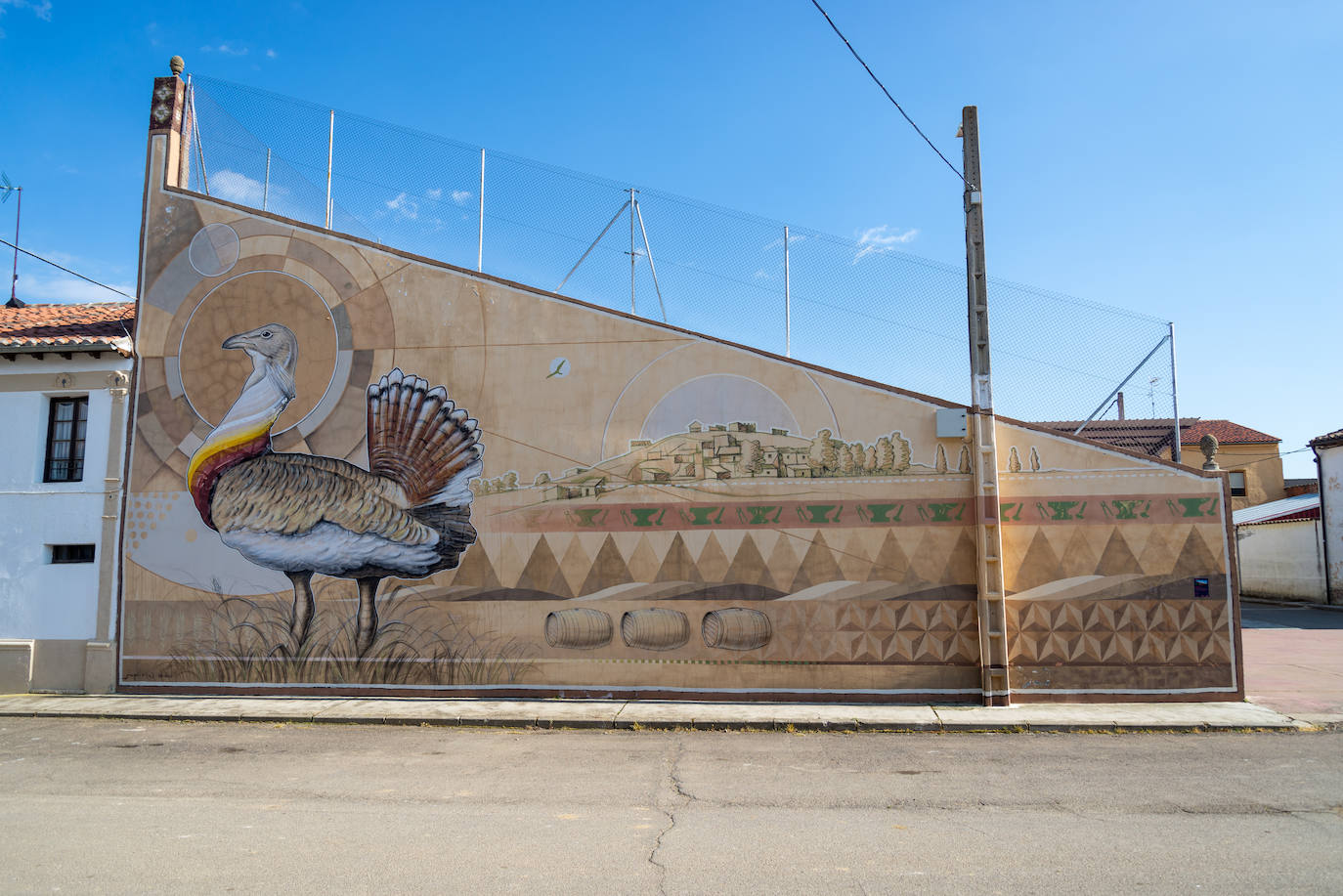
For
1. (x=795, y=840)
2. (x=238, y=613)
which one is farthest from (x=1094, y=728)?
(x=238, y=613)

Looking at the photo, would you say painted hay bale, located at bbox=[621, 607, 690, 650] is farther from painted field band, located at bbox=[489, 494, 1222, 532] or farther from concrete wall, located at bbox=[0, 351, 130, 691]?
concrete wall, located at bbox=[0, 351, 130, 691]

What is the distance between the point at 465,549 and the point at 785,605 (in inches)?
194

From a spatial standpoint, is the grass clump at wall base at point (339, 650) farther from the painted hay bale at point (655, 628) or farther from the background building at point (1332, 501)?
the background building at point (1332, 501)

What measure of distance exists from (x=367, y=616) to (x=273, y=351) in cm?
458

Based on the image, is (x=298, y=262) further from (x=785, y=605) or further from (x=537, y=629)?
(x=785, y=605)

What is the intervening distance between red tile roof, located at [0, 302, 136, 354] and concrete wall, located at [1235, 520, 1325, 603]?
111 feet

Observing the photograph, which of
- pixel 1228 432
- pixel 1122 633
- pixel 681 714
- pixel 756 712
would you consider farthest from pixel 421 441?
pixel 1228 432

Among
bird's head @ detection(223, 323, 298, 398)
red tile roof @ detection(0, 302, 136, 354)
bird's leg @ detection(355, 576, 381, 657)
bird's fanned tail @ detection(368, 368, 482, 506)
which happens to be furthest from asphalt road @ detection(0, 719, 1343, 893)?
red tile roof @ detection(0, 302, 136, 354)

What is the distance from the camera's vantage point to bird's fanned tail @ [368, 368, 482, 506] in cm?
1330

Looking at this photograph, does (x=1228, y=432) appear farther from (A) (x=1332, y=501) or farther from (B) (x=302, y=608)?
(B) (x=302, y=608)

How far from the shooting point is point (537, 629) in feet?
42.2

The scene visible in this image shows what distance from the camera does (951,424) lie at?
12.2 m

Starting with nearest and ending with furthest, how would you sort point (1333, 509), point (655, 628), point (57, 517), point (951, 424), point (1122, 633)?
point (1122, 633), point (951, 424), point (655, 628), point (57, 517), point (1333, 509)

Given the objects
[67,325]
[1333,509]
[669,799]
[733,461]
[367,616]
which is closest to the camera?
[669,799]
